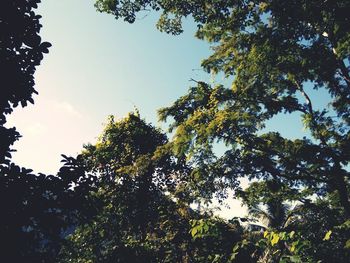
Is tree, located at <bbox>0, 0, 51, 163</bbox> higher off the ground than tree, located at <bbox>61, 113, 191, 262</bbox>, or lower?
lower

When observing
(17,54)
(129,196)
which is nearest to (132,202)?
(129,196)

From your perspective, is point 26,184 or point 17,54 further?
point 17,54

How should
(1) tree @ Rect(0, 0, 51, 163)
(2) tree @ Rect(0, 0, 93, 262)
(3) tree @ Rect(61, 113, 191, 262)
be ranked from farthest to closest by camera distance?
(3) tree @ Rect(61, 113, 191, 262) → (1) tree @ Rect(0, 0, 51, 163) → (2) tree @ Rect(0, 0, 93, 262)

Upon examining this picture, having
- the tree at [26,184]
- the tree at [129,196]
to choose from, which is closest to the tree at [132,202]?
the tree at [129,196]

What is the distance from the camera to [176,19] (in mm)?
13016

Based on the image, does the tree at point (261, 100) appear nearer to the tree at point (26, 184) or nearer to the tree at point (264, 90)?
the tree at point (264, 90)

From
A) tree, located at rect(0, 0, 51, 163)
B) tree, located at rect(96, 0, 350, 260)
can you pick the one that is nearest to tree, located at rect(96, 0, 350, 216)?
tree, located at rect(96, 0, 350, 260)

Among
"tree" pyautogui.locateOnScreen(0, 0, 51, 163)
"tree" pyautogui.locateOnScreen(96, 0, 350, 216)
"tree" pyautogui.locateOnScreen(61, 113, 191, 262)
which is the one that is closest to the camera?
"tree" pyautogui.locateOnScreen(0, 0, 51, 163)

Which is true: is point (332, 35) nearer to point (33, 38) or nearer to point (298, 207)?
point (298, 207)

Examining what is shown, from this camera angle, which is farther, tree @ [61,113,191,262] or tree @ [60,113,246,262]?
tree @ [61,113,191,262]

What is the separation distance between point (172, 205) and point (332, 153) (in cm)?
855

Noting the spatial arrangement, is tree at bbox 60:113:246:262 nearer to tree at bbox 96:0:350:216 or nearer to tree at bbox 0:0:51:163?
tree at bbox 96:0:350:216

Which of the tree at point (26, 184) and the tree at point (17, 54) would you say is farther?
the tree at point (17, 54)

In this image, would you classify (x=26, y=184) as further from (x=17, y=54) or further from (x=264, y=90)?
(x=264, y=90)
